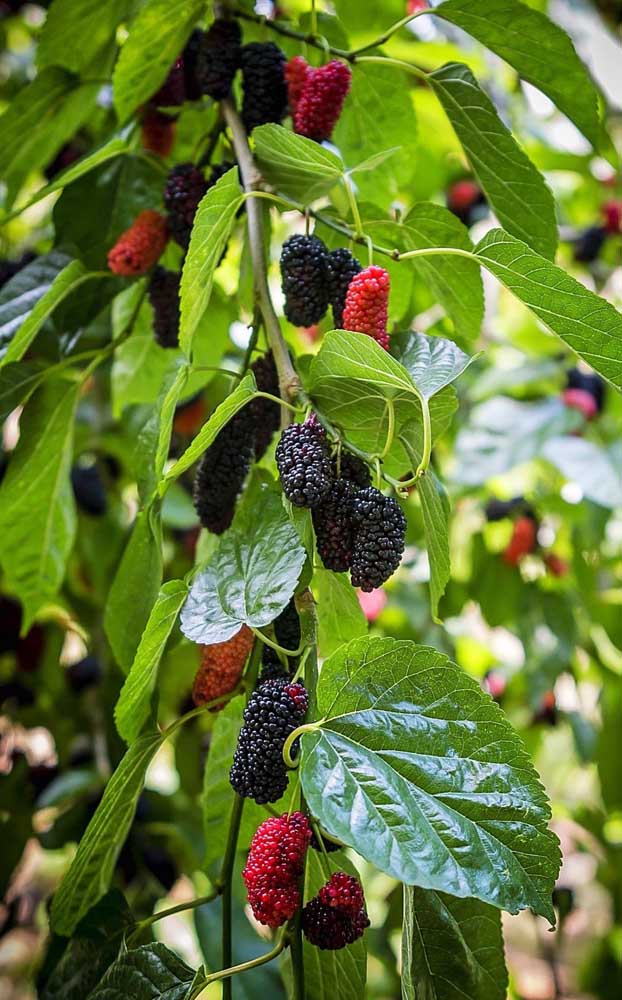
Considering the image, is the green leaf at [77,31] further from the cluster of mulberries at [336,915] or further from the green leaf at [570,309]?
the cluster of mulberries at [336,915]

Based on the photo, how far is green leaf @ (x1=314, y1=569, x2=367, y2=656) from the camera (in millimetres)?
523

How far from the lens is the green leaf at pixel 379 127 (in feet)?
2.32

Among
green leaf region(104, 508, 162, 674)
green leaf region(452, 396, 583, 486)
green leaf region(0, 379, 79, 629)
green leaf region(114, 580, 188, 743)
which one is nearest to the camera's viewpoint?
green leaf region(114, 580, 188, 743)

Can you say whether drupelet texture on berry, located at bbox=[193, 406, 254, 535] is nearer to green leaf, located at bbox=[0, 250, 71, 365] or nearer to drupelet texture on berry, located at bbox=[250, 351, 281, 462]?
drupelet texture on berry, located at bbox=[250, 351, 281, 462]

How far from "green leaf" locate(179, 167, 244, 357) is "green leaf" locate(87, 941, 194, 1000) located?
304mm

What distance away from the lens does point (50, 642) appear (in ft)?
3.91

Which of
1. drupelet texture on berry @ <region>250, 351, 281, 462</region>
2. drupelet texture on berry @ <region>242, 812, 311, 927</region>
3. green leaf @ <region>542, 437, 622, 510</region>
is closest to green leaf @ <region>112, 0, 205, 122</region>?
drupelet texture on berry @ <region>250, 351, 281, 462</region>

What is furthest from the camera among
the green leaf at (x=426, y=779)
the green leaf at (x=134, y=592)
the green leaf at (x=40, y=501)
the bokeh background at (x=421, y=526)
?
the bokeh background at (x=421, y=526)

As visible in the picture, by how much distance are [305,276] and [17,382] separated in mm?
249

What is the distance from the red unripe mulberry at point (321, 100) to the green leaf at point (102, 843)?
0.37 m

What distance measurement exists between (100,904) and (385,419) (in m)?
0.33

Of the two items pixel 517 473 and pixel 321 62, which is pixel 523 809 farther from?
pixel 517 473

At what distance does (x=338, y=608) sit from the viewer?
531 millimetres

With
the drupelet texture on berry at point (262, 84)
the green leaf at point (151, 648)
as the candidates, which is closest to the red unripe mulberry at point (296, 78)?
the drupelet texture on berry at point (262, 84)
